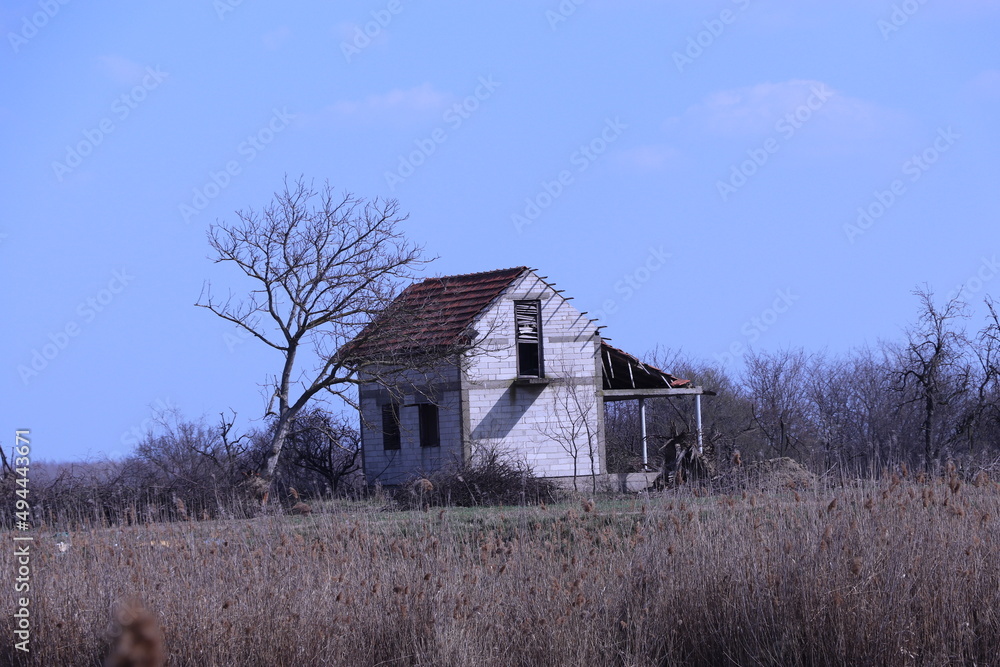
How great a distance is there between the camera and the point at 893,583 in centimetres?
766

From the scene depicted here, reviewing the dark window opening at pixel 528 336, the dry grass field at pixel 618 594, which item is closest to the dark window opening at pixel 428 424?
the dark window opening at pixel 528 336

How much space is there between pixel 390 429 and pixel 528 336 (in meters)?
5.01

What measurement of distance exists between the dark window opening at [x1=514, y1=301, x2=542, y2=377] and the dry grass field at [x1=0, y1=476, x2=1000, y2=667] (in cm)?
1754

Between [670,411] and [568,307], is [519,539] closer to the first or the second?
[568,307]

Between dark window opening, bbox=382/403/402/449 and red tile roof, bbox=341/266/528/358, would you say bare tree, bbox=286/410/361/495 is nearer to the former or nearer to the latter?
dark window opening, bbox=382/403/402/449

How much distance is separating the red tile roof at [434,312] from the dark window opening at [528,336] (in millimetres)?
879

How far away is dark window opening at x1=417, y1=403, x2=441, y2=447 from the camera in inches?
1083

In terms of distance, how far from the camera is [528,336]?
27.4 meters

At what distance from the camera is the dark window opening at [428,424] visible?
27516 millimetres

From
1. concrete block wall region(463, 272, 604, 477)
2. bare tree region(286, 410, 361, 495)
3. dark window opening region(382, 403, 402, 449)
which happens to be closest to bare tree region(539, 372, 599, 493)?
concrete block wall region(463, 272, 604, 477)

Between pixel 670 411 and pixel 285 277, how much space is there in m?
19.4

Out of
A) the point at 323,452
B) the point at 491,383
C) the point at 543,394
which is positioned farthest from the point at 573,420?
the point at 323,452

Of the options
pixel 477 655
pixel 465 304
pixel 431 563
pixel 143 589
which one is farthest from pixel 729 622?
pixel 465 304

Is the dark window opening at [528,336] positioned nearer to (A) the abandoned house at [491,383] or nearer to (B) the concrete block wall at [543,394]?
(A) the abandoned house at [491,383]
